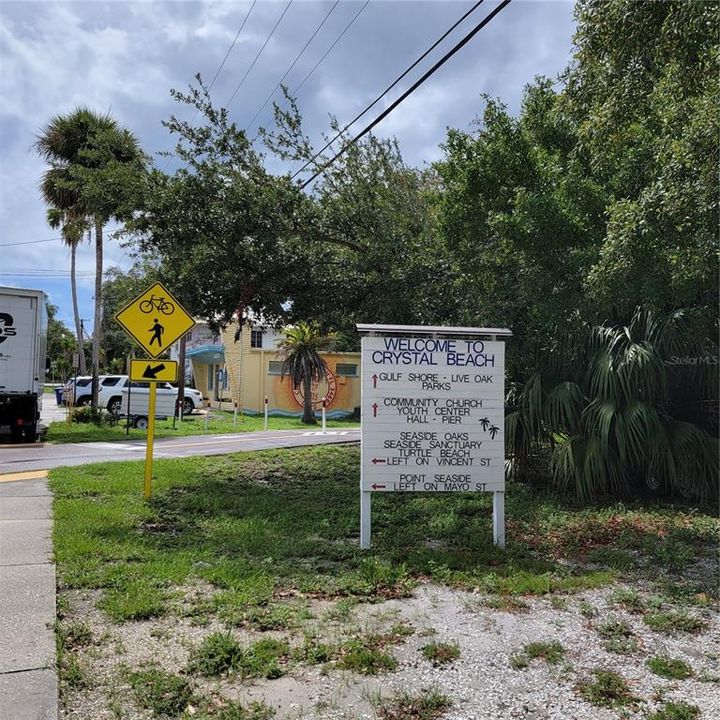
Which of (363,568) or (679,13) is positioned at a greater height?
(679,13)

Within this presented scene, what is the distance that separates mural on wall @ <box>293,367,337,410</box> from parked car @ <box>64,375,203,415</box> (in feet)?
15.7

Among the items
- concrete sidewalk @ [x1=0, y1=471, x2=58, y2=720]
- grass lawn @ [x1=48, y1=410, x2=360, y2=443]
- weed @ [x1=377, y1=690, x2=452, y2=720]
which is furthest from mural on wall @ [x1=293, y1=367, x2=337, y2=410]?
weed @ [x1=377, y1=690, x2=452, y2=720]

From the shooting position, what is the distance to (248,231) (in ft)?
32.6

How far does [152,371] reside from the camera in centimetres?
860

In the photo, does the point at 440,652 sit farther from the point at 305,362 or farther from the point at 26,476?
the point at 305,362

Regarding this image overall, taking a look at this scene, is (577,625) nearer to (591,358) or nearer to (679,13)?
(679,13)

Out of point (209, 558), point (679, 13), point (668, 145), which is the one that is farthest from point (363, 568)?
point (679, 13)

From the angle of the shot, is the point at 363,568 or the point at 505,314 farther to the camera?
the point at 505,314

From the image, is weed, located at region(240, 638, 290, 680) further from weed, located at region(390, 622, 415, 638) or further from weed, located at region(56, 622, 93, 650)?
weed, located at region(56, 622, 93, 650)

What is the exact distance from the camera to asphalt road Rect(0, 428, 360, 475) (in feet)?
42.4

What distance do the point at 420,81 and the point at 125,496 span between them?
6949 millimetres

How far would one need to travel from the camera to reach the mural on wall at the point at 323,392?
33.0 metres

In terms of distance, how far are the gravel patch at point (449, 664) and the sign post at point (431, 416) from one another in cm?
155

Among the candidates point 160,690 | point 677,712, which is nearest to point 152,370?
point 160,690
